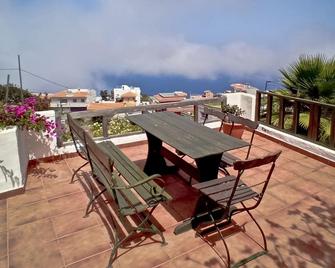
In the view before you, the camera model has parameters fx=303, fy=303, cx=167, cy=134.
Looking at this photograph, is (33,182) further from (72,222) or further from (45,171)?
(72,222)

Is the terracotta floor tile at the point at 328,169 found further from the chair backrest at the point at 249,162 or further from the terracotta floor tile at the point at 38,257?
the terracotta floor tile at the point at 38,257

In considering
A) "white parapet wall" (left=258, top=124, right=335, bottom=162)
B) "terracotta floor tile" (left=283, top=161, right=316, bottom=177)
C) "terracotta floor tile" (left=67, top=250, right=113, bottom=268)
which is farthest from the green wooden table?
"white parapet wall" (left=258, top=124, right=335, bottom=162)

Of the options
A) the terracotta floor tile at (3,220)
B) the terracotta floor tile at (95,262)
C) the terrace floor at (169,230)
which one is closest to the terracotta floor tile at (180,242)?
the terrace floor at (169,230)

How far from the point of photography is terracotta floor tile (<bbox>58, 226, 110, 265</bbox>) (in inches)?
100

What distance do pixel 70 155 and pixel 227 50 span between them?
198 meters

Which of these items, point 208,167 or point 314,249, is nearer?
point 314,249

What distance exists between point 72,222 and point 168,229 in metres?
0.96

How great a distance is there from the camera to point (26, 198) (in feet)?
11.5

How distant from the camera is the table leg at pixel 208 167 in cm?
292

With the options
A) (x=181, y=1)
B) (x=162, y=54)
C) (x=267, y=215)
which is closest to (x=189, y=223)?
(x=267, y=215)

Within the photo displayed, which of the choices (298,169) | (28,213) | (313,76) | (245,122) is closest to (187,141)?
(245,122)

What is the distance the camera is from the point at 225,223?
2.97 m

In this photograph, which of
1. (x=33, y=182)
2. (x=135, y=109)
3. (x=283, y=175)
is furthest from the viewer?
(x=135, y=109)

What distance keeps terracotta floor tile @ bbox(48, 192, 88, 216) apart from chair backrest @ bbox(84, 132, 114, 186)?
20.5 inches
